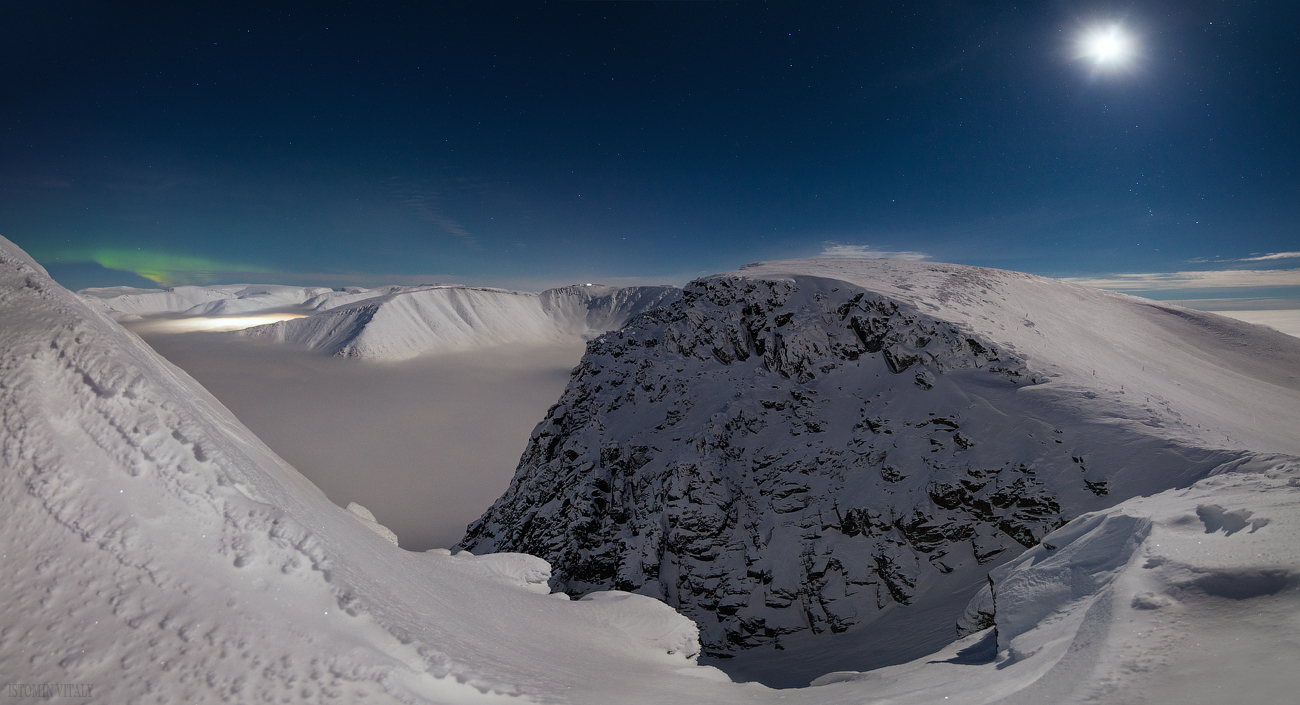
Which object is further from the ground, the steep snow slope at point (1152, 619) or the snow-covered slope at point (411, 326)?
the snow-covered slope at point (411, 326)

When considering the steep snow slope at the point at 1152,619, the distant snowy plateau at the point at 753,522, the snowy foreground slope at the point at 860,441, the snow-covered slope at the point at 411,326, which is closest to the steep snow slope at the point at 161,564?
the distant snowy plateau at the point at 753,522

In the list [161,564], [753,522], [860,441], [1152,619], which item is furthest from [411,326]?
[1152,619]

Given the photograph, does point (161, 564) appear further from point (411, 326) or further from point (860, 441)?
point (411, 326)

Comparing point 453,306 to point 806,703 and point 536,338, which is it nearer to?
point 536,338

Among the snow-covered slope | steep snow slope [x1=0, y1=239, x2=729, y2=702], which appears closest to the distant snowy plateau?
steep snow slope [x1=0, y1=239, x2=729, y2=702]

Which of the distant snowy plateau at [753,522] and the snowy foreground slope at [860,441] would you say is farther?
the snowy foreground slope at [860,441]

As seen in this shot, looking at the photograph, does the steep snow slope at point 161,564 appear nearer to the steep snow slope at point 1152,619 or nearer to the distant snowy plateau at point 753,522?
the distant snowy plateau at point 753,522

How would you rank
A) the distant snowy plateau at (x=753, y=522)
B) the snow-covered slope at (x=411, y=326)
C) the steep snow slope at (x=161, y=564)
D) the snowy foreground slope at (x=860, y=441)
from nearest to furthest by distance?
the steep snow slope at (x=161, y=564) < the distant snowy plateau at (x=753, y=522) < the snowy foreground slope at (x=860, y=441) < the snow-covered slope at (x=411, y=326)

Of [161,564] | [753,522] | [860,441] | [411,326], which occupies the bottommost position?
[753,522]
